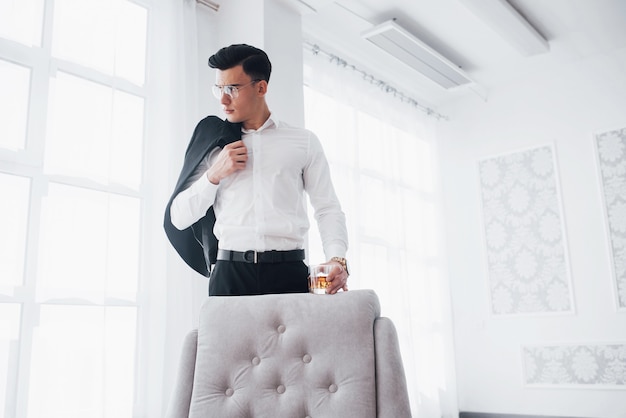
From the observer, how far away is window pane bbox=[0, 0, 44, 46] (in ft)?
7.94

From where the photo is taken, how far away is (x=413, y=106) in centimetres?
506

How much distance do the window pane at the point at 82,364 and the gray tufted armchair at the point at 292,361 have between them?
1.10 meters

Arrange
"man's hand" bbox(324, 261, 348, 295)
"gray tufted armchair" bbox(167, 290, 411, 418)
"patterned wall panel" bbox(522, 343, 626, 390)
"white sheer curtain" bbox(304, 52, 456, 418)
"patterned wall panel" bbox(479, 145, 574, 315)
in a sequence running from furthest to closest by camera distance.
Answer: "patterned wall panel" bbox(479, 145, 574, 315) → "patterned wall panel" bbox(522, 343, 626, 390) → "white sheer curtain" bbox(304, 52, 456, 418) → "man's hand" bbox(324, 261, 348, 295) → "gray tufted armchair" bbox(167, 290, 411, 418)

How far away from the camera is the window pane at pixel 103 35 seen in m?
2.64

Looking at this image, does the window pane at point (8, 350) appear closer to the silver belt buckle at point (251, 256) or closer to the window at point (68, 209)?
the window at point (68, 209)

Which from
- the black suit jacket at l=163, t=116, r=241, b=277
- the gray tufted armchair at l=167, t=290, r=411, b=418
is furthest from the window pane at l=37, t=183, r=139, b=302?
the gray tufted armchair at l=167, t=290, r=411, b=418

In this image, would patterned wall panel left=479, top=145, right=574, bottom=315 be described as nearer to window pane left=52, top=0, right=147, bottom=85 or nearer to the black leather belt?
window pane left=52, top=0, right=147, bottom=85

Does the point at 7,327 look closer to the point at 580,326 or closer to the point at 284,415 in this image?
the point at 284,415

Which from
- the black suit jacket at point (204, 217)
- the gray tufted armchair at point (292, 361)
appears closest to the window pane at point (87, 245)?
the black suit jacket at point (204, 217)

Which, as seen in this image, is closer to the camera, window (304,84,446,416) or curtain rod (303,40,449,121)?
curtain rod (303,40,449,121)

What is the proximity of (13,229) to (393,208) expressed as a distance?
2.91 meters

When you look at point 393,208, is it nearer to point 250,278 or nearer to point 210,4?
point 210,4

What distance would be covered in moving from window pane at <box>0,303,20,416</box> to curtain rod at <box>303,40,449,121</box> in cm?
252

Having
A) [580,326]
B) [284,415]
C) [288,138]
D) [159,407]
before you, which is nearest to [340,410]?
[284,415]
